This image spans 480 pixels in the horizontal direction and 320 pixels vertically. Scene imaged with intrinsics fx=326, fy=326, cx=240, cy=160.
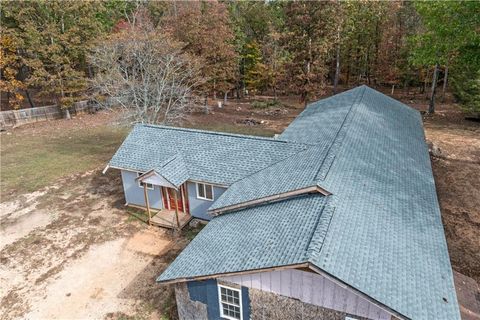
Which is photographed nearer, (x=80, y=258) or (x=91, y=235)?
(x=80, y=258)

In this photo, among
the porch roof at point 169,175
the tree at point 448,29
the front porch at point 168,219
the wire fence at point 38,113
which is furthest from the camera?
the wire fence at point 38,113

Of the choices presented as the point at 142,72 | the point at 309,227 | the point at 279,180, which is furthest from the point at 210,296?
the point at 142,72

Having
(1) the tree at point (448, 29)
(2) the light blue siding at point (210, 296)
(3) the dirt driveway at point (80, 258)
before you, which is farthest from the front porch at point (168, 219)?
(1) the tree at point (448, 29)

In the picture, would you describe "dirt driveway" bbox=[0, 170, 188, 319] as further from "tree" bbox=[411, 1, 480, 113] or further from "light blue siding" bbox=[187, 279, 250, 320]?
"tree" bbox=[411, 1, 480, 113]

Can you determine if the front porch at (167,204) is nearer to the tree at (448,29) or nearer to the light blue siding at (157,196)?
the light blue siding at (157,196)

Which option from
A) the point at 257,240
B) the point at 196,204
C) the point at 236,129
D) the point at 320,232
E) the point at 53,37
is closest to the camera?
the point at 320,232

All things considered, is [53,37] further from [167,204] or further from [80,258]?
[80,258]
